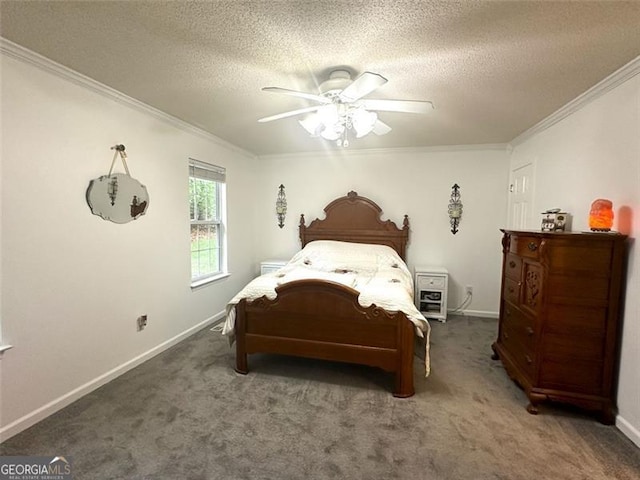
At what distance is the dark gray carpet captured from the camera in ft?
5.35

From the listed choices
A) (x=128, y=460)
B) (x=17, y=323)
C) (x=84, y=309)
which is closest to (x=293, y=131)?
(x=84, y=309)

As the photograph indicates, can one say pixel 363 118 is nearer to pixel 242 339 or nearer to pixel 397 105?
pixel 397 105

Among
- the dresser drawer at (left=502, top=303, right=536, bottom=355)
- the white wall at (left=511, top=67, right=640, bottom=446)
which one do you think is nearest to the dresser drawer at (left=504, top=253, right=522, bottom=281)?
the dresser drawer at (left=502, top=303, right=536, bottom=355)

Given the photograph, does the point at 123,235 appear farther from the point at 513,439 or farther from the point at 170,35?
the point at 513,439

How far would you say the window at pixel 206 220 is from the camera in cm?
351

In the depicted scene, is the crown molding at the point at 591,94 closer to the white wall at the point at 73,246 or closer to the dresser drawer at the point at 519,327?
the dresser drawer at the point at 519,327

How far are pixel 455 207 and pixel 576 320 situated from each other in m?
2.32

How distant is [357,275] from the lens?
A: 337 cm

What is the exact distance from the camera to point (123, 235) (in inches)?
100

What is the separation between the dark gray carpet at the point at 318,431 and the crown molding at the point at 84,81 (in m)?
2.24

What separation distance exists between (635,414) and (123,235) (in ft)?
12.3

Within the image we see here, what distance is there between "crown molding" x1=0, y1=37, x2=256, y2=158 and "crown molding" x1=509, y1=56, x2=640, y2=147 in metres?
3.48

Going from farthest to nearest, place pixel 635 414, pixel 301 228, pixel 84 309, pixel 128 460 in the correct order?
pixel 301 228 → pixel 84 309 → pixel 635 414 → pixel 128 460

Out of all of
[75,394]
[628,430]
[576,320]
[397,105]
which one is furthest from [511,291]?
[75,394]
